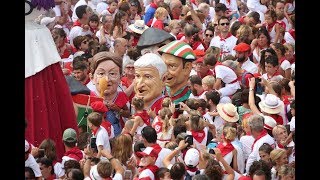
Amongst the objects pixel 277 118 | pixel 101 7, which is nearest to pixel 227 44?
pixel 101 7

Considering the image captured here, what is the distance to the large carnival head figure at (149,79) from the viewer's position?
15.2m

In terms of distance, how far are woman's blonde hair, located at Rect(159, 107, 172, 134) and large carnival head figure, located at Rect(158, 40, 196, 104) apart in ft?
4.62

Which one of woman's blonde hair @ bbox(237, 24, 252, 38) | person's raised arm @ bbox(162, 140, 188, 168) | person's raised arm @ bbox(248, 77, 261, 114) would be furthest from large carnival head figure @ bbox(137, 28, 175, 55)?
person's raised arm @ bbox(162, 140, 188, 168)

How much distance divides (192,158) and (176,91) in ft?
10.8

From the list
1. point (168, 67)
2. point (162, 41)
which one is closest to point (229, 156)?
point (168, 67)

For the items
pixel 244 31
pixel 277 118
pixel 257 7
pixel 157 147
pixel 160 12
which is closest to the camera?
pixel 157 147

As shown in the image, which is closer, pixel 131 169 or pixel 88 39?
pixel 131 169

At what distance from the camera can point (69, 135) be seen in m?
13.2

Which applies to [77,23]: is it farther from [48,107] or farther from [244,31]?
[48,107]

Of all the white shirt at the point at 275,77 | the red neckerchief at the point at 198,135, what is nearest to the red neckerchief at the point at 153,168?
the red neckerchief at the point at 198,135

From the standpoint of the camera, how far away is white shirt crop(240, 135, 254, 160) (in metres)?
13.7
